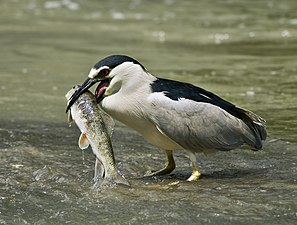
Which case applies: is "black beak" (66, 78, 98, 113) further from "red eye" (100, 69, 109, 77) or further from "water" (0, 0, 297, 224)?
"water" (0, 0, 297, 224)

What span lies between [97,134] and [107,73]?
478mm

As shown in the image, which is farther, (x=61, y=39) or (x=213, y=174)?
(x=61, y=39)

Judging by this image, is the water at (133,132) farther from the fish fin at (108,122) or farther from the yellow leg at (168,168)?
the fish fin at (108,122)

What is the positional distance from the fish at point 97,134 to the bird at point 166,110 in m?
0.08

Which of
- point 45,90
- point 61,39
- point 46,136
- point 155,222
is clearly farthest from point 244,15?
point 155,222

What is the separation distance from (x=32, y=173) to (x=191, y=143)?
1.36 metres

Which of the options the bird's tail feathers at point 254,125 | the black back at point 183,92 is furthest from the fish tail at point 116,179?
the bird's tail feathers at point 254,125

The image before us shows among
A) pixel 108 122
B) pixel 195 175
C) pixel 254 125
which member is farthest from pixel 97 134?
pixel 254 125

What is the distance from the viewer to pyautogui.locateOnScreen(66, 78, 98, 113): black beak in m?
6.03

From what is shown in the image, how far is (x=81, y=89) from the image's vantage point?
605 centimetres

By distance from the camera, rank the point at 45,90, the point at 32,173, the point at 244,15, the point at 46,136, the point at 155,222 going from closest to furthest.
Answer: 1. the point at 155,222
2. the point at 32,173
3. the point at 46,136
4. the point at 45,90
5. the point at 244,15

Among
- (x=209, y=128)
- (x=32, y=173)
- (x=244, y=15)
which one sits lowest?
(x=244, y=15)

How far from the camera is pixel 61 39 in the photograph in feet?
54.9

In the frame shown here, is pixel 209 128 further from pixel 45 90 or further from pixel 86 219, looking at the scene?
pixel 45 90
